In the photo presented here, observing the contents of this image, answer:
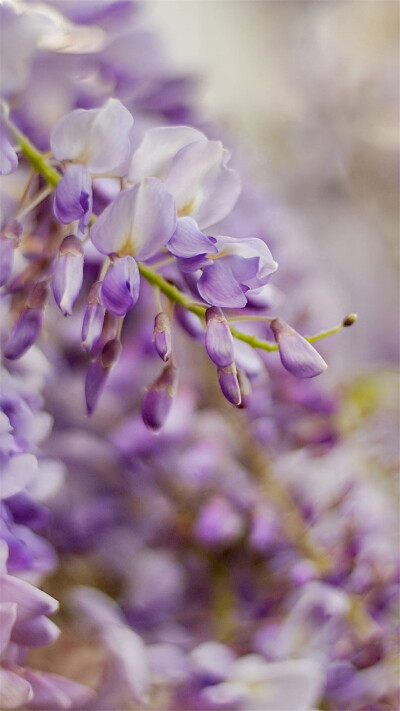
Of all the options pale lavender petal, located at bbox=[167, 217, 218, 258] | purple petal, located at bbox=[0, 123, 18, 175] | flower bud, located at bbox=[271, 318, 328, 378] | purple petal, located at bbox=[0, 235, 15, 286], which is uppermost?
purple petal, located at bbox=[0, 123, 18, 175]

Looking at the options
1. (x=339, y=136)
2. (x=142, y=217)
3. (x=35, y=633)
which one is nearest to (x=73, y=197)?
(x=142, y=217)

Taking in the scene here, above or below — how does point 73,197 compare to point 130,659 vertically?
above

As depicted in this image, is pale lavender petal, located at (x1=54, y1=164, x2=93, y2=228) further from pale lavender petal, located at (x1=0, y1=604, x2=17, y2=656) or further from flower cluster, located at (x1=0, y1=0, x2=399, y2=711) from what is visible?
pale lavender petal, located at (x1=0, y1=604, x2=17, y2=656)

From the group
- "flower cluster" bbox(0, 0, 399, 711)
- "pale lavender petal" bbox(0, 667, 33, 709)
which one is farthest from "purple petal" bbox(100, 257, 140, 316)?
"pale lavender petal" bbox(0, 667, 33, 709)

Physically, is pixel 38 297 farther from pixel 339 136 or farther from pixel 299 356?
pixel 339 136

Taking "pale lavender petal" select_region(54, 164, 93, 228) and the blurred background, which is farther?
the blurred background

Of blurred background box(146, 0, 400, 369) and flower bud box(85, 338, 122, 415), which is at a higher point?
flower bud box(85, 338, 122, 415)
